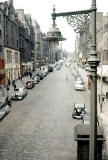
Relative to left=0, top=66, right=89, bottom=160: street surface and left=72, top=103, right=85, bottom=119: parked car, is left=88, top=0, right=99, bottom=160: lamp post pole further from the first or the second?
left=72, top=103, right=85, bottom=119: parked car

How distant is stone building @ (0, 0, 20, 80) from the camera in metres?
46.8

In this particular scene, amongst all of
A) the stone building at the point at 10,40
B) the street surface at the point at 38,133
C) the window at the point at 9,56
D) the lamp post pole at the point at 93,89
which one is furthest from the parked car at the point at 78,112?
the window at the point at 9,56

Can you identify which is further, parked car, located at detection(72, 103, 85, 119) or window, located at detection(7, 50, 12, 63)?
window, located at detection(7, 50, 12, 63)

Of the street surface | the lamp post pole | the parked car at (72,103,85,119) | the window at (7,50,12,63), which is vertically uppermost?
the window at (7,50,12,63)

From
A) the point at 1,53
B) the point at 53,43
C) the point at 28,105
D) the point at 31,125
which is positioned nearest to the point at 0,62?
the point at 1,53

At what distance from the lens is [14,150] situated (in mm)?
14492

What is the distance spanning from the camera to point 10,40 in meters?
50.7

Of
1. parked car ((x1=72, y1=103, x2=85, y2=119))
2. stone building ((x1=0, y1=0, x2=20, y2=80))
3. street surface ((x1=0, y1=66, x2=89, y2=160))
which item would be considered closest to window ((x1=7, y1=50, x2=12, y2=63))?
stone building ((x1=0, y1=0, x2=20, y2=80))

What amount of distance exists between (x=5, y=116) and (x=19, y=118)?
5.28ft

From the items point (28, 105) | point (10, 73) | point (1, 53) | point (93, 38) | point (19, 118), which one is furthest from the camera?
point (10, 73)

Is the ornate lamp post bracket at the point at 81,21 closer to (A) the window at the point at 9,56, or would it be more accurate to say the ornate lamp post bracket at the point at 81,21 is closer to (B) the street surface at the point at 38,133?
(B) the street surface at the point at 38,133

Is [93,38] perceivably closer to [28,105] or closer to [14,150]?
[14,150]

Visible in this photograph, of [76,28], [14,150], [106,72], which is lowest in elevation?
[14,150]

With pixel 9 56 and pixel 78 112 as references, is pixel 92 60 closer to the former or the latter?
pixel 78 112
